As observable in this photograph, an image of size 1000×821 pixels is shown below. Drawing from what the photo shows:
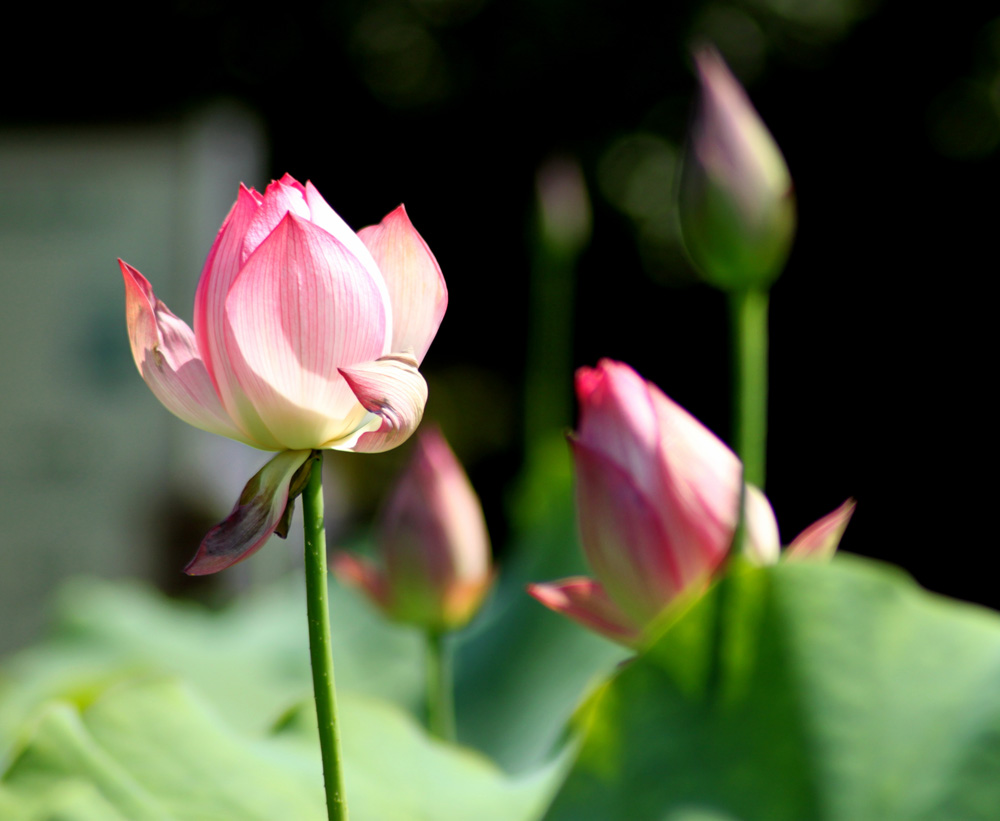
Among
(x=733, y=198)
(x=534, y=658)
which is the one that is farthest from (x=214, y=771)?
(x=534, y=658)

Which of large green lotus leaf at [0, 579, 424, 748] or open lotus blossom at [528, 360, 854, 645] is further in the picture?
large green lotus leaf at [0, 579, 424, 748]

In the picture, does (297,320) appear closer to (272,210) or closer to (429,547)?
(272,210)

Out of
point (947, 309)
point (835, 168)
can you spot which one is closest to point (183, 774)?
point (947, 309)

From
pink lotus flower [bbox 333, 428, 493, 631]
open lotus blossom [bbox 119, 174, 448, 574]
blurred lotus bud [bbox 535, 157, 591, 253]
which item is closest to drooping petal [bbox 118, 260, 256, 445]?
open lotus blossom [bbox 119, 174, 448, 574]

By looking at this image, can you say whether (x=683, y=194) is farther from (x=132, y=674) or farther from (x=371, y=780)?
(x=132, y=674)

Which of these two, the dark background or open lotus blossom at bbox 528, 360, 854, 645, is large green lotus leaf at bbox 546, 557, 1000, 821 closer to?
open lotus blossom at bbox 528, 360, 854, 645

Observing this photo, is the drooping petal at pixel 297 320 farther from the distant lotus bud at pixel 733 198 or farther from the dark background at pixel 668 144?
the dark background at pixel 668 144

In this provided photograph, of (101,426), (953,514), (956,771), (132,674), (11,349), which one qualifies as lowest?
(953,514)
